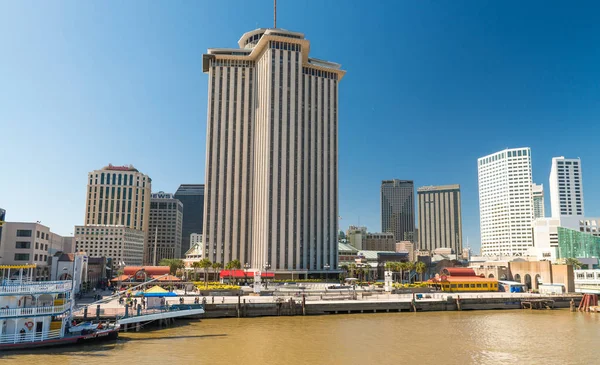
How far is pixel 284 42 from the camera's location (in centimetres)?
16975

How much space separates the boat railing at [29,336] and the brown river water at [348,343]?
2.42 metres

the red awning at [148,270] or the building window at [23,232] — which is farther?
the red awning at [148,270]

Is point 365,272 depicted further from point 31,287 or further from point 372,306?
point 31,287

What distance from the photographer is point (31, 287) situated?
53.9 metres

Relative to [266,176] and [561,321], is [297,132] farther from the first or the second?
[561,321]

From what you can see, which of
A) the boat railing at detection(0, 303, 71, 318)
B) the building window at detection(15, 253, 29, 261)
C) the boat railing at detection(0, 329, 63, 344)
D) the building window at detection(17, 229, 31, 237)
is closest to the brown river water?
the boat railing at detection(0, 329, 63, 344)

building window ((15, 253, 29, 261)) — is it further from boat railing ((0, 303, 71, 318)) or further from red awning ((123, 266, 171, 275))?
boat railing ((0, 303, 71, 318))

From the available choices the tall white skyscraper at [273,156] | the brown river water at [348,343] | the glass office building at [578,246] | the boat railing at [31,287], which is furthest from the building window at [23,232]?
Result: the glass office building at [578,246]

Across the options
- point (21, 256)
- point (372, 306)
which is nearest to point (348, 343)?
point (372, 306)

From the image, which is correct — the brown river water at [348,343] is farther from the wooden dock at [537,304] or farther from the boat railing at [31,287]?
the wooden dock at [537,304]

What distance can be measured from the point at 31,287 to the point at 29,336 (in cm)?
557

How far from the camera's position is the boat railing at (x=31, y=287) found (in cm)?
5275

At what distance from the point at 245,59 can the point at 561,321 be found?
143 meters

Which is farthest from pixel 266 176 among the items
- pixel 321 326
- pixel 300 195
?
pixel 321 326
